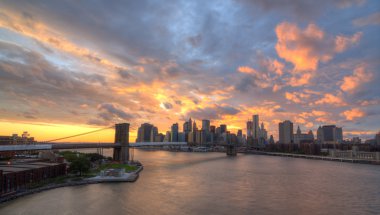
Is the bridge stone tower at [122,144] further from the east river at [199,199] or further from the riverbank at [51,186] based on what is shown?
the east river at [199,199]

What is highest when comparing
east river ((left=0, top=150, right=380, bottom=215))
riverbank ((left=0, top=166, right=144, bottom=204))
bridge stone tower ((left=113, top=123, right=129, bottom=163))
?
bridge stone tower ((left=113, top=123, right=129, bottom=163))

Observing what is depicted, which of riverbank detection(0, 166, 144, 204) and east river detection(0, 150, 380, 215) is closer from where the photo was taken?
east river detection(0, 150, 380, 215)

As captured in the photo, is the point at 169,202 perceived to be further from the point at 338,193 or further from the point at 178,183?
the point at 338,193

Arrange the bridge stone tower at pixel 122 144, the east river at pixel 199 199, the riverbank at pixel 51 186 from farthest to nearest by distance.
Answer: the bridge stone tower at pixel 122 144 < the riverbank at pixel 51 186 < the east river at pixel 199 199

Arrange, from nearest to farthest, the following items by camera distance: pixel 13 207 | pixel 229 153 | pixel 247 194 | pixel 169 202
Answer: pixel 13 207 < pixel 169 202 < pixel 247 194 < pixel 229 153

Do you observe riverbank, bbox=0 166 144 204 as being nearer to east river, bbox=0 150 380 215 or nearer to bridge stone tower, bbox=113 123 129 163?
east river, bbox=0 150 380 215

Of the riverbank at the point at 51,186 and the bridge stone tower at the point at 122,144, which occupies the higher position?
the bridge stone tower at the point at 122,144

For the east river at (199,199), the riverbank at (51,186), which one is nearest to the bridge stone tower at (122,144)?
the riverbank at (51,186)

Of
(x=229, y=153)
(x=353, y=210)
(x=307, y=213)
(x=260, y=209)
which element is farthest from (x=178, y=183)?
(x=229, y=153)

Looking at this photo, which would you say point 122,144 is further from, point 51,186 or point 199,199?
point 199,199

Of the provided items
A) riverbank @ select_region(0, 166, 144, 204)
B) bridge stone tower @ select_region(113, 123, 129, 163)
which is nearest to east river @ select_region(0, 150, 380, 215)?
riverbank @ select_region(0, 166, 144, 204)

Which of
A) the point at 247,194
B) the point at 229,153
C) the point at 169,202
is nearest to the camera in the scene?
the point at 169,202
